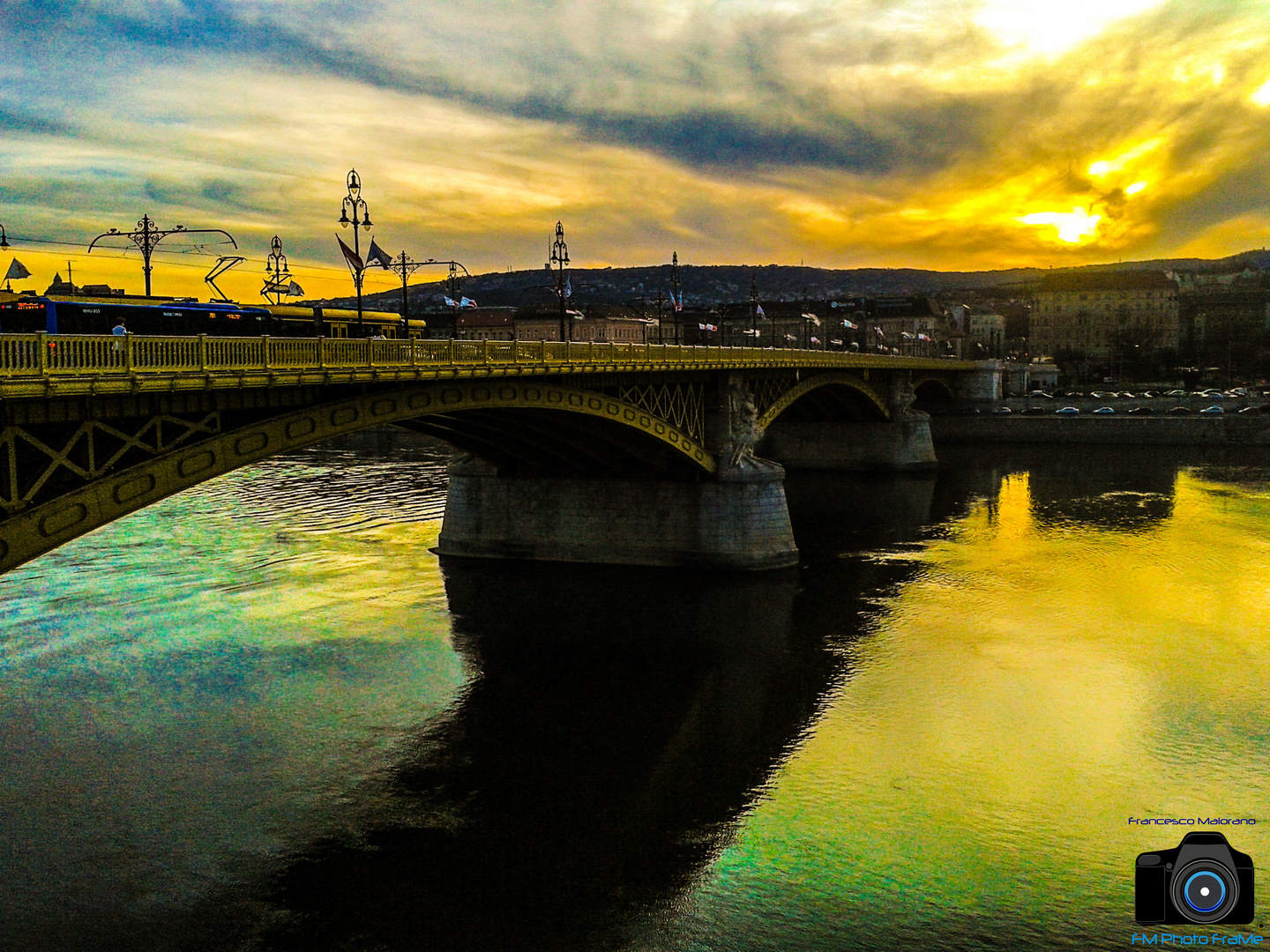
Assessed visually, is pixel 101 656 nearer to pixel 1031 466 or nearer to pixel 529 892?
pixel 529 892

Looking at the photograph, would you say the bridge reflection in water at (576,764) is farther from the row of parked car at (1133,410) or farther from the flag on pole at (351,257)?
the row of parked car at (1133,410)

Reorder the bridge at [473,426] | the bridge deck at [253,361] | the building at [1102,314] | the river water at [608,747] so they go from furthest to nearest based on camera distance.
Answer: the building at [1102,314], the river water at [608,747], the bridge at [473,426], the bridge deck at [253,361]

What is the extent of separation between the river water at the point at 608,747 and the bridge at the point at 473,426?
8.16 ft

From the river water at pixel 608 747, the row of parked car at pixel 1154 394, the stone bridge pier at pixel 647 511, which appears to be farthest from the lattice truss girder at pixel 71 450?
the row of parked car at pixel 1154 394

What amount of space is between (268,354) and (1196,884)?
1867 centimetres

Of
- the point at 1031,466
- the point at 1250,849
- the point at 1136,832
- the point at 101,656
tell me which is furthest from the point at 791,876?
the point at 1031,466

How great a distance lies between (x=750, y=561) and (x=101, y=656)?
22.2 meters

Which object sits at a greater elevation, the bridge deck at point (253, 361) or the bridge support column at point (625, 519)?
the bridge deck at point (253, 361)

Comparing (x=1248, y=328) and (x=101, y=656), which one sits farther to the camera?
(x=1248, y=328)

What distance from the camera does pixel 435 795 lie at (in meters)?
19.7

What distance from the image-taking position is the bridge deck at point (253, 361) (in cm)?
1432

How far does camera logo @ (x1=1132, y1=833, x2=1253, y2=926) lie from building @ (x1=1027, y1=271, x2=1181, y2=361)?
170m

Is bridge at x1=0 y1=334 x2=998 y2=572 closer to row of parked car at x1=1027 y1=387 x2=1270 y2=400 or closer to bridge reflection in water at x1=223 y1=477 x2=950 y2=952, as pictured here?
bridge reflection in water at x1=223 y1=477 x2=950 y2=952

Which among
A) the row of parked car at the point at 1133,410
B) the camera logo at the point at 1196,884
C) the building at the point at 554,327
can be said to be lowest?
the camera logo at the point at 1196,884
